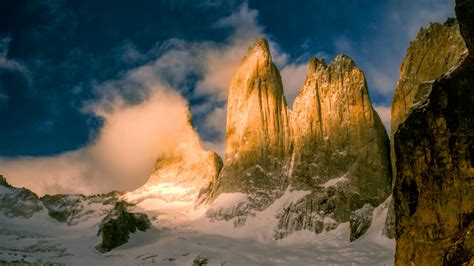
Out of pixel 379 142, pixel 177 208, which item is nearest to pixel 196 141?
pixel 177 208

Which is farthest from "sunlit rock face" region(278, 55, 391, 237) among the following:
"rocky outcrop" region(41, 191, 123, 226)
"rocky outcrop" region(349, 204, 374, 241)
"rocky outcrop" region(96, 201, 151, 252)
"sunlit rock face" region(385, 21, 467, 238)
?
"rocky outcrop" region(41, 191, 123, 226)

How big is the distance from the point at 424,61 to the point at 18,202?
12428 centimetres

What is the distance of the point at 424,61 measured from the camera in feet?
309

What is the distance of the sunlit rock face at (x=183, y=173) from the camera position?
165m

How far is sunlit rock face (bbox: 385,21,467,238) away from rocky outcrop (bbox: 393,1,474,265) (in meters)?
72.9

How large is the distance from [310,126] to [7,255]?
7534 centimetres

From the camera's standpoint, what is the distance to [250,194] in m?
127

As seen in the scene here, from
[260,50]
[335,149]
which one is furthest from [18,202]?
[335,149]

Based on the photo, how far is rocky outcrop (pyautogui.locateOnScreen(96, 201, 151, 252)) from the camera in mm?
104181

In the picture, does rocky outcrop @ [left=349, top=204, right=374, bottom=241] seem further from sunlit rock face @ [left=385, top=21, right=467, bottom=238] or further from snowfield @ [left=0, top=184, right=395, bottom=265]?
sunlit rock face @ [left=385, top=21, right=467, bottom=238]

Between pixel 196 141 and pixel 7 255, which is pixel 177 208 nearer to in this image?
pixel 196 141

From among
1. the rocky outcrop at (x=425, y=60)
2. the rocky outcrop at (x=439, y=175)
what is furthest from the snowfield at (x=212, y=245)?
the rocky outcrop at (x=439, y=175)

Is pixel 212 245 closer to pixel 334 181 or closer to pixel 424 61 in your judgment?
pixel 334 181

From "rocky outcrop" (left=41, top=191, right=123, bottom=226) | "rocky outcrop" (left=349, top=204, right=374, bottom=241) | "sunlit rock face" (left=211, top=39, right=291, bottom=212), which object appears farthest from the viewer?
"rocky outcrop" (left=41, top=191, right=123, bottom=226)
